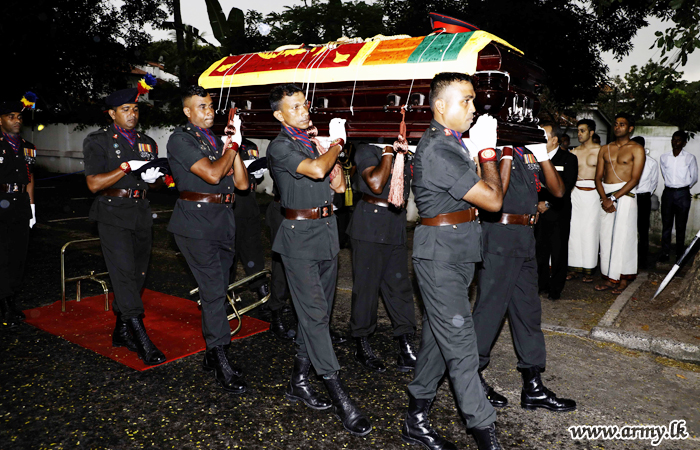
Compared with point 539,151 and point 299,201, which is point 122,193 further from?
point 539,151

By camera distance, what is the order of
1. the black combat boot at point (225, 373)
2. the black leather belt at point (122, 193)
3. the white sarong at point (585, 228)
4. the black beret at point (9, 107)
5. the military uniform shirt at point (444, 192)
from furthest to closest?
the white sarong at point (585, 228) → the black beret at point (9, 107) → the black leather belt at point (122, 193) → the black combat boot at point (225, 373) → the military uniform shirt at point (444, 192)

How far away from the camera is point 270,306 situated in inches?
185

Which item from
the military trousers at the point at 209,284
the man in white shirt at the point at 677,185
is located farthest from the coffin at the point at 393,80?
the man in white shirt at the point at 677,185

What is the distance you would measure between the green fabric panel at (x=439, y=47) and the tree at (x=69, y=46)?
1678cm

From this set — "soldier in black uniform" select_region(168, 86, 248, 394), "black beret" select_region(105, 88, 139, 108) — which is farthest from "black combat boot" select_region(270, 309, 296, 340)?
"black beret" select_region(105, 88, 139, 108)

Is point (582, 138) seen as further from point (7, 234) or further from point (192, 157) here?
point (7, 234)

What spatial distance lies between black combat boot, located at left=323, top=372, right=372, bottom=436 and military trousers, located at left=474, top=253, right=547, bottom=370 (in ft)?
2.85

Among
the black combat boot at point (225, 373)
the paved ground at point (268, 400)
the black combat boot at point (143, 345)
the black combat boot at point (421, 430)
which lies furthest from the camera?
the black combat boot at point (143, 345)

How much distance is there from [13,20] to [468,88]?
59.0 ft

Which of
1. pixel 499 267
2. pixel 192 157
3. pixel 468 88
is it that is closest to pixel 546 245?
pixel 499 267

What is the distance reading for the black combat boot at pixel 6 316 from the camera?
15.2ft

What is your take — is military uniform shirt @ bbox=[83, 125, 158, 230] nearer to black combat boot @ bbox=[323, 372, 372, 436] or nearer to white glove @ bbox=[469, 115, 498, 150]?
black combat boot @ bbox=[323, 372, 372, 436]

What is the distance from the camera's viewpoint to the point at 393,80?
3.84 meters
